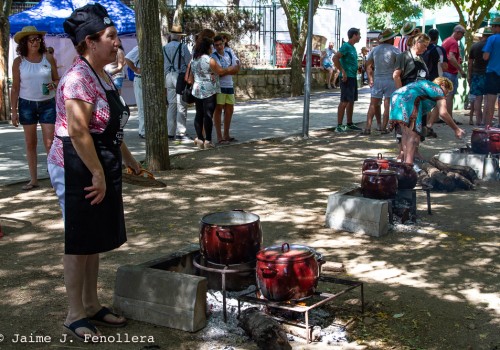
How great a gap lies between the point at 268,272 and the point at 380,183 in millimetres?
2674

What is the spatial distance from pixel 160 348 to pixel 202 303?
1.31 feet

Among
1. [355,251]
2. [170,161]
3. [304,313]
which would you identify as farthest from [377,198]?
[170,161]

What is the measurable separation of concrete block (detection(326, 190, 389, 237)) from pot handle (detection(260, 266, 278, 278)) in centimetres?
245

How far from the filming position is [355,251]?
6211 millimetres

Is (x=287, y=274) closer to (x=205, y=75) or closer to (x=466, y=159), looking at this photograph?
(x=466, y=159)

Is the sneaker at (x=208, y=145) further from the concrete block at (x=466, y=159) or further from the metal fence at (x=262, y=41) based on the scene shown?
the metal fence at (x=262, y=41)

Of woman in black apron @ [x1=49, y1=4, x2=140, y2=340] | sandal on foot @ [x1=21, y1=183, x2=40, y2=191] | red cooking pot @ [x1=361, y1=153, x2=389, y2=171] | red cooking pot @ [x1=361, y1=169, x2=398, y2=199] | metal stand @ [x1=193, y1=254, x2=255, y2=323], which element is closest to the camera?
woman in black apron @ [x1=49, y1=4, x2=140, y2=340]

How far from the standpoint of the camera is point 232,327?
4488mm

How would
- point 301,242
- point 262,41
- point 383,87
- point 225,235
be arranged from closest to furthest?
point 225,235, point 301,242, point 383,87, point 262,41

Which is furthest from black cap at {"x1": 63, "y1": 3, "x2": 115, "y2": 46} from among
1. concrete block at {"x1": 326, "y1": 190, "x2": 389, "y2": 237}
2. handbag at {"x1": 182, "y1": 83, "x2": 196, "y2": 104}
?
handbag at {"x1": 182, "y1": 83, "x2": 196, "y2": 104}

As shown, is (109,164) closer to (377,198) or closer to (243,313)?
(243,313)

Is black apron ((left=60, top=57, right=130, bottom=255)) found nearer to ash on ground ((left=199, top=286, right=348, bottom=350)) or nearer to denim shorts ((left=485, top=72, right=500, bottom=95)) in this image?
ash on ground ((left=199, top=286, right=348, bottom=350))

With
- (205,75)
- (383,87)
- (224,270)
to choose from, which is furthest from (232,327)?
(383,87)

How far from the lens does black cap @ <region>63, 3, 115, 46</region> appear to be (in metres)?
4.01
